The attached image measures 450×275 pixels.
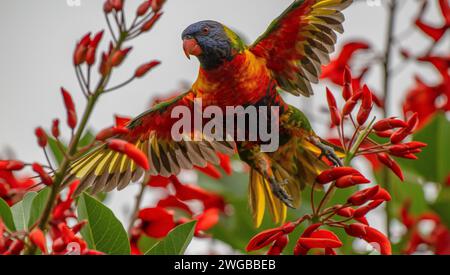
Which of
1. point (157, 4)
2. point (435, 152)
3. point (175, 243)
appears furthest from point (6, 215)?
point (435, 152)

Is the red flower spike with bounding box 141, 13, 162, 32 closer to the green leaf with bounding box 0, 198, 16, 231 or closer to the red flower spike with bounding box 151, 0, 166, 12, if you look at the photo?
the red flower spike with bounding box 151, 0, 166, 12

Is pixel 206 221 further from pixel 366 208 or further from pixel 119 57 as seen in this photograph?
pixel 119 57

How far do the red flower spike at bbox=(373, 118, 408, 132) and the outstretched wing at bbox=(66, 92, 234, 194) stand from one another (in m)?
0.30

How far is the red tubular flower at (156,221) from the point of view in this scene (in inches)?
69.5

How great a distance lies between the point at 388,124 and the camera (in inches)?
56.6

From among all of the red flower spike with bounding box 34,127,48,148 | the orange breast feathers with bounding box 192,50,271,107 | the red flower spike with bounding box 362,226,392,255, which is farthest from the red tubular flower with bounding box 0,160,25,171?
the red flower spike with bounding box 362,226,392,255

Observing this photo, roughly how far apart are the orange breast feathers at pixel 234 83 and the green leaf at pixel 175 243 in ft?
0.82

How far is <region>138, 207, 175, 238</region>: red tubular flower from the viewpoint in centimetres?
177

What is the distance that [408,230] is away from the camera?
2400mm

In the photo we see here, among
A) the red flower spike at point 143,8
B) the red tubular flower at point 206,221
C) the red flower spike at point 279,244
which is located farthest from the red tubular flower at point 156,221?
the red flower spike at point 143,8

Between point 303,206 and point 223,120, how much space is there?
0.76 m

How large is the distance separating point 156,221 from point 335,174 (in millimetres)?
541

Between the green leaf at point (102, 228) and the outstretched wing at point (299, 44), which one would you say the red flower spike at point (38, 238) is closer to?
the green leaf at point (102, 228)
